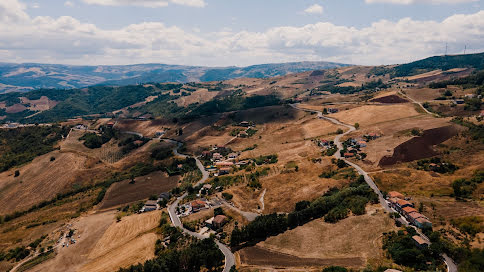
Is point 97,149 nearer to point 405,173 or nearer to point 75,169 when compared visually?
point 75,169

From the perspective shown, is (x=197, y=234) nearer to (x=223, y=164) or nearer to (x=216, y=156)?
(x=223, y=164)

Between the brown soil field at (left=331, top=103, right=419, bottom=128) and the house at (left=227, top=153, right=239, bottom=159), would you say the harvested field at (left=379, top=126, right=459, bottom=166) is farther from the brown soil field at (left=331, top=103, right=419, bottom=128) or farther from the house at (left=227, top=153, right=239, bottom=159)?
the house at (left=227, top=153, right=239, bottom=159)

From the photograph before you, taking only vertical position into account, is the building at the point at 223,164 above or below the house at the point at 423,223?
below

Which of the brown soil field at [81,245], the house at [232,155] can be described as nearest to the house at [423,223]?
the brown soil field at [81,245]

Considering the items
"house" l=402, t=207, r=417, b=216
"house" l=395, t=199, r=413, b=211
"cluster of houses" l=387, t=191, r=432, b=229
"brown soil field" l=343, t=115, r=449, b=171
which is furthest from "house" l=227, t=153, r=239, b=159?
"house" l=402, t=207, r=417, b=216

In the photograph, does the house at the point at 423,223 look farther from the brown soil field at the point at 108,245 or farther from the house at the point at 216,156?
the house at the point at 216,156
